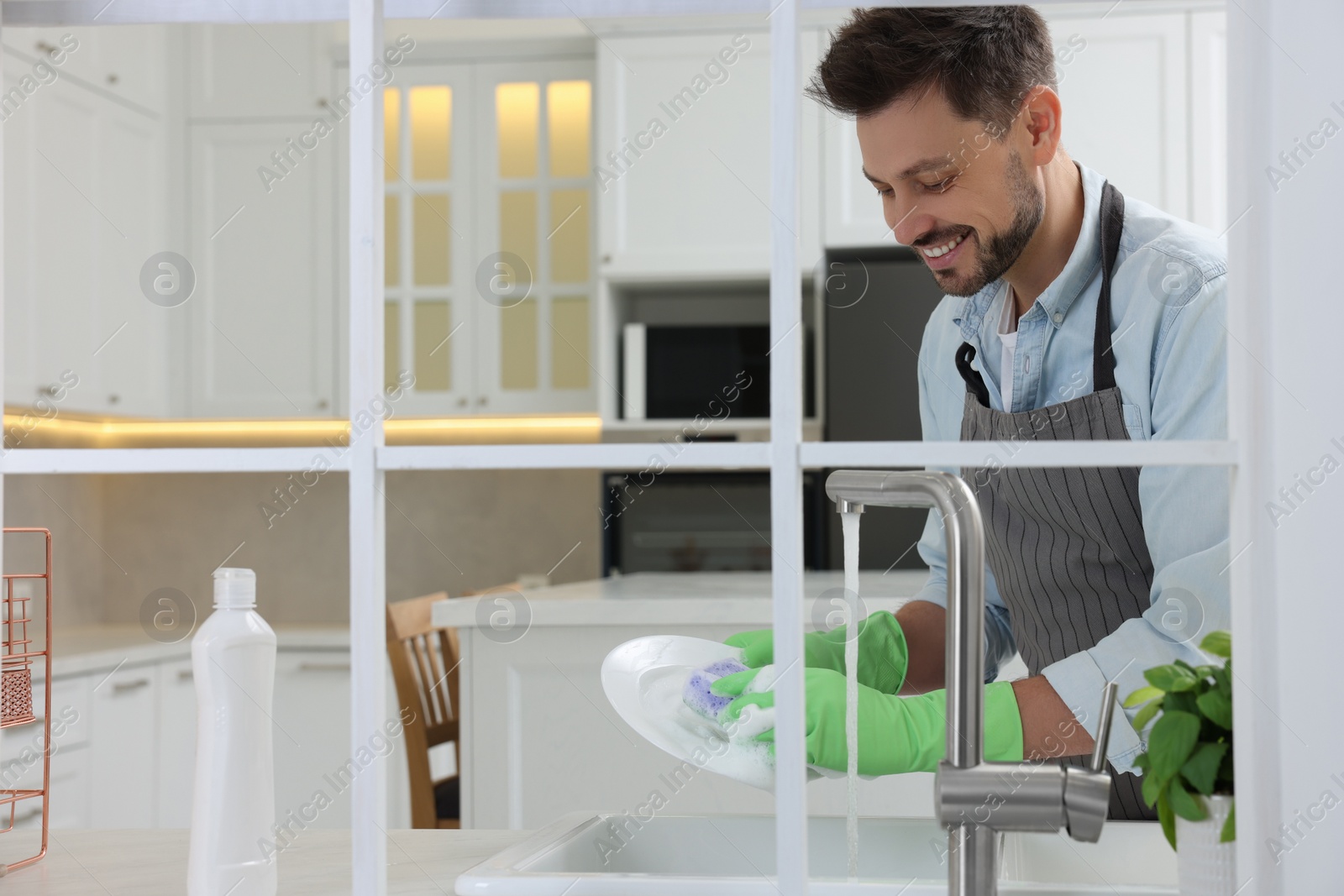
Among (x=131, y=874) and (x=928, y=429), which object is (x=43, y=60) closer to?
(x=928, y=429)

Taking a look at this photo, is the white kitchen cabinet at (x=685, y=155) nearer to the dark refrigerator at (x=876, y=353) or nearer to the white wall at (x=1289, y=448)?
the dark refrigerator at (x=876, y=353)

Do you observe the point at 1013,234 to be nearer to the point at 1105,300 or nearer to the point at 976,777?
the point at 1105,300

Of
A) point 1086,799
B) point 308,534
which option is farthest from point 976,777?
point 308,534

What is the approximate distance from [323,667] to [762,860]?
2148 mm

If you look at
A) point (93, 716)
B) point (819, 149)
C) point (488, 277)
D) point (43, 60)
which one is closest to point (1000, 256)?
point (819, 149)

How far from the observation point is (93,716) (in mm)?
2568

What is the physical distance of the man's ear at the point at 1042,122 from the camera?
114 cm

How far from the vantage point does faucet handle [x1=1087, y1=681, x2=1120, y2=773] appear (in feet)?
1.96

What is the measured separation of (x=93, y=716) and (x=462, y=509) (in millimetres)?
1137

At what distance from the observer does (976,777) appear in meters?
0.59

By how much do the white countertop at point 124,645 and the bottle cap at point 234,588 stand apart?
204 centimetres

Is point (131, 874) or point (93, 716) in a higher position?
point (131, 874)

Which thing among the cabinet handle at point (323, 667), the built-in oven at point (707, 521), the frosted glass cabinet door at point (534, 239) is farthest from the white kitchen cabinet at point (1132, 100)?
the cabinet handle at point (323, 667)

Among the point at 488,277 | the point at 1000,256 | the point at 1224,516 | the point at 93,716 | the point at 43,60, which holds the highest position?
the point at 43,60
